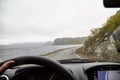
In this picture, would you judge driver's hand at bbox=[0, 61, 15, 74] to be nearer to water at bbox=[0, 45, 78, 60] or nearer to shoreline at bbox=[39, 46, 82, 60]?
water at bbox=[0, 45, 78, 60]

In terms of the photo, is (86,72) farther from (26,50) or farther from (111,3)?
(111,3)

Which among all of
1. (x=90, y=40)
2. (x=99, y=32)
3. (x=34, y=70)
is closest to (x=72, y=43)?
(x=90, y=40)

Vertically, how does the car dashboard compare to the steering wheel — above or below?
below

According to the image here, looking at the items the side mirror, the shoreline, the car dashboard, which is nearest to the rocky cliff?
the shoreline

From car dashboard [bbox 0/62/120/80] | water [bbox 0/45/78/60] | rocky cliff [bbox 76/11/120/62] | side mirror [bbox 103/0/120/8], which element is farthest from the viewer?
rocky cliff [bbox 76/11/120/62]

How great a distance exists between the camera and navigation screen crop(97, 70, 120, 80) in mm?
3189

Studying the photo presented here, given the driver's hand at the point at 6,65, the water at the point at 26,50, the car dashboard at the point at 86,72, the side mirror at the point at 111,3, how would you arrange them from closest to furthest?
the driver's hand at the point at 6,65 → the side mirror at the point at 111,3 → the car dashboard at the point at 86,72 → the water at the point at 26,50

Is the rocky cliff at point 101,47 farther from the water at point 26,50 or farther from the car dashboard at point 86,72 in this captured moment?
the car dashboard at point 86,72

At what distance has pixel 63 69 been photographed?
2.24 meters

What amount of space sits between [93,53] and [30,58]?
264 cm

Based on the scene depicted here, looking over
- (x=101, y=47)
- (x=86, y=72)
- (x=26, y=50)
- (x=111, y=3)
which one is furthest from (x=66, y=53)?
(x=111, y=3)

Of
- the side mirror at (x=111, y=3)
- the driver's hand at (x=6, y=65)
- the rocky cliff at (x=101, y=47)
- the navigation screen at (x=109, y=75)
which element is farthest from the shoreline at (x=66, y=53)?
the driver's hand at (x=6, y=65)

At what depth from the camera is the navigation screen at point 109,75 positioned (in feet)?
10.5

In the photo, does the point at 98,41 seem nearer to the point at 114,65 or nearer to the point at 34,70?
the point at 114,65
